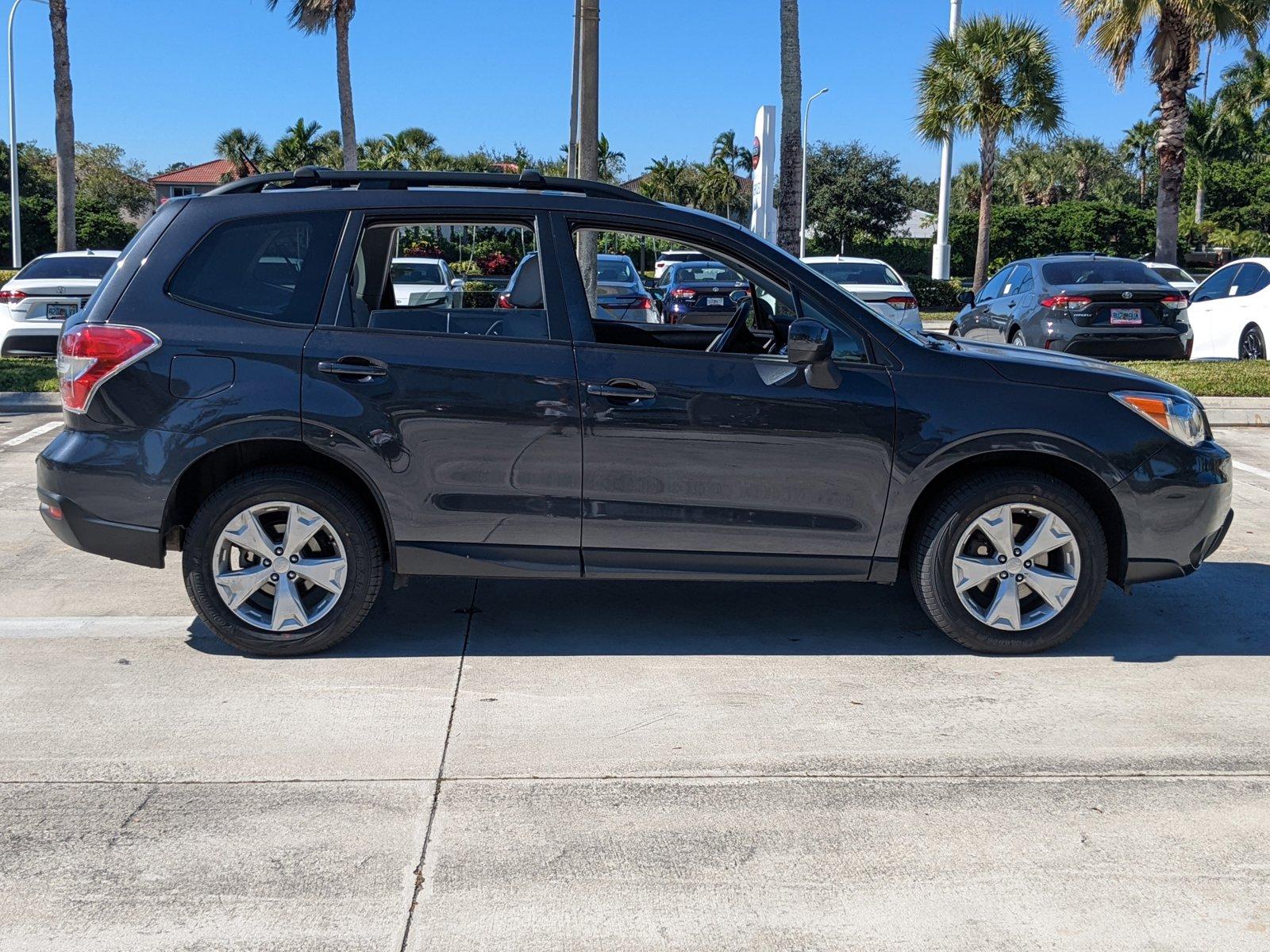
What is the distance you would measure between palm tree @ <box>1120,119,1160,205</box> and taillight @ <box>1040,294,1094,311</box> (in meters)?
57.4

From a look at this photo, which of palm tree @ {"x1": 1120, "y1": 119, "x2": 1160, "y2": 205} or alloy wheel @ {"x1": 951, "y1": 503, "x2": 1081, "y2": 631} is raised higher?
palm tree @ {"x1": 1120, "y1": 119, "x2": 1160, "y2": 205}

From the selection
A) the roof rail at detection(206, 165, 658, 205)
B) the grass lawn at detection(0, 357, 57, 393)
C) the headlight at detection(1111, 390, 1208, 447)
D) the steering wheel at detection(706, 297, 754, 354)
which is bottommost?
the grass lawn at detection(0, 357, 57, 393)

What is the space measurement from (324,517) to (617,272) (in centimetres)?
1303

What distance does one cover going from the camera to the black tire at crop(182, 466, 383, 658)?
4.89m

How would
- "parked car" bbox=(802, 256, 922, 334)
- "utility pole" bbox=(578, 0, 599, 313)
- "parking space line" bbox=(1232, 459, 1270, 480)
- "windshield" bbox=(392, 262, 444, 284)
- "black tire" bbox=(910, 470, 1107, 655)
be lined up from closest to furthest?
"black tire" bbox=(910, 470, 1107, 655)
"windshield" bbox=(392, 262, 444, 284)
"parking space line" bbox=(1232, 459, 1270, 480)
"utility pole" bbox=(578, 0, 599, 313)
"parked car" bbox=(802, 256, 922, 334)

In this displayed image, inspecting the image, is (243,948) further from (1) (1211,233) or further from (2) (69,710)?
(1) (1211,233)

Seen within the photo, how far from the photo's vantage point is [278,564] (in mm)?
4965

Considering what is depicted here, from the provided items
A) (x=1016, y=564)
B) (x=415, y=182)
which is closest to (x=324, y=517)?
(x=415, y=182)

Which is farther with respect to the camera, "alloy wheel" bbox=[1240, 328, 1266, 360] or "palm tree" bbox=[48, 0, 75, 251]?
"palm tree" bbox=[48, 0, 75, 251]

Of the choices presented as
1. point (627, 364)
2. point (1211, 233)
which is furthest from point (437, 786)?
point (1211, 233)

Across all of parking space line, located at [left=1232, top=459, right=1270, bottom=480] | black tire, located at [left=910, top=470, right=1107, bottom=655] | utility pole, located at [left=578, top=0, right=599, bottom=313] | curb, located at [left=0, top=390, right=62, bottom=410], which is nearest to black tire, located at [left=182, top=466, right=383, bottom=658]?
black tire, located at [left=910, top=470, right=1107, bottom=655]

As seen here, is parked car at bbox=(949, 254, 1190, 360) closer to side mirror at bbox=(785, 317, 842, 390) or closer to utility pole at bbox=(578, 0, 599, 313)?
utility pole at bbox=(578, 0, 599, 313)

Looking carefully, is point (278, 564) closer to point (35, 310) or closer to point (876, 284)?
point (35, 310)

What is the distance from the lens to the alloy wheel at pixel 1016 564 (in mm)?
5027
